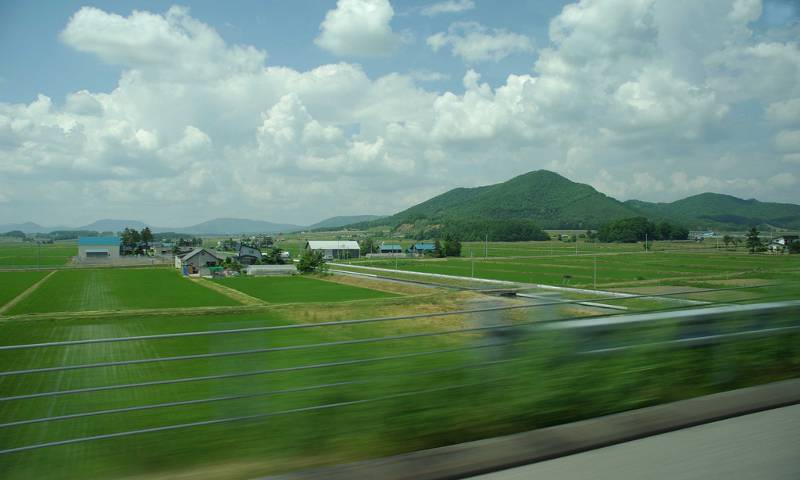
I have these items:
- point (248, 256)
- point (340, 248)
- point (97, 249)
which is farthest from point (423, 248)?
point (97, 249)

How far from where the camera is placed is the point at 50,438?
329 centimetres

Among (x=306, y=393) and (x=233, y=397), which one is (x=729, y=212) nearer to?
(x=306, y=393)

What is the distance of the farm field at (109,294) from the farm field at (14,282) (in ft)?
2.38

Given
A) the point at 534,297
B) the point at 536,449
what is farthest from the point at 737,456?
the point at 534,297

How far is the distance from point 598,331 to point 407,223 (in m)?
91.3

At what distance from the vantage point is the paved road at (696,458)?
2891mm

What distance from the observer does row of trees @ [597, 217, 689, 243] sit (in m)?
35.6

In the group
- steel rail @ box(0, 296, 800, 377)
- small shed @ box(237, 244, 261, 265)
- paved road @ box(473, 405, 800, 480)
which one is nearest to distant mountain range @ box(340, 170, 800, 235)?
small shed @ box(237, 244, 261, 265)

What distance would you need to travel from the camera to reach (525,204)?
127688 mm

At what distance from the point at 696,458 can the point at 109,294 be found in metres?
30.8

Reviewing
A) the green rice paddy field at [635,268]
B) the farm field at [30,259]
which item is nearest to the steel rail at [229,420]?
the green rice paddy field at [635,268]

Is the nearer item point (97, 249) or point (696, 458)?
point (696, 458)

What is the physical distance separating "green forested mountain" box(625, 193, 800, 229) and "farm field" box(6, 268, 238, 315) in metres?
22.0

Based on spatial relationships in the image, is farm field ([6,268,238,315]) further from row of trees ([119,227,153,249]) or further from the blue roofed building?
the blue roofed building
